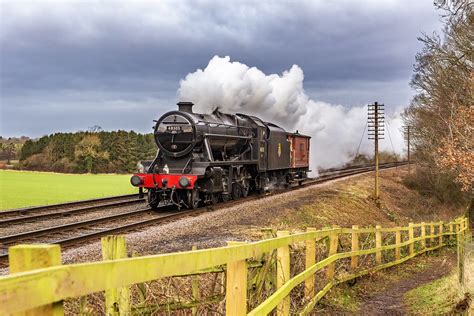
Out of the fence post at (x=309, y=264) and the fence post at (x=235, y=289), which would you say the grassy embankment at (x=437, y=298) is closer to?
the fence post at (x=309, y=264)

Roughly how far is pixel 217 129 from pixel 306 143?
13436 mm

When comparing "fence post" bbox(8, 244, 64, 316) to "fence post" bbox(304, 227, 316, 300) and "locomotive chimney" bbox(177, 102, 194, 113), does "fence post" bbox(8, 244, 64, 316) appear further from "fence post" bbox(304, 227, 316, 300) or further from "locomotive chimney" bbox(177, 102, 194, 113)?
"locomotive chimney" bbox(177, 102, 194, 113)

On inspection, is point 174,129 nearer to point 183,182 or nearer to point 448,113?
point 183,182

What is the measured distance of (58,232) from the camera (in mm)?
12633

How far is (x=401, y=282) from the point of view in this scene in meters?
11.1

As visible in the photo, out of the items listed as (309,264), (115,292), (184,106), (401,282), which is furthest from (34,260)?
(184,106)

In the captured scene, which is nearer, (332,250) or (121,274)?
(121,274)

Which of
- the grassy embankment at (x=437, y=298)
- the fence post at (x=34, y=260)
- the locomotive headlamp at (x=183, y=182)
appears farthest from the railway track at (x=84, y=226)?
the fence post at (x=34, y=260)

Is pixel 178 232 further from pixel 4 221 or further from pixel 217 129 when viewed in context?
pixel 217 129

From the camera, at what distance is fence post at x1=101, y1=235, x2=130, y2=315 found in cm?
401

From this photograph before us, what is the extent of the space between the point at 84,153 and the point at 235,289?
62937mm

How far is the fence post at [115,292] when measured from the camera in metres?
4.01

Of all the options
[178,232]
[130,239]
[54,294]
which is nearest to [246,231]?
[178,232]

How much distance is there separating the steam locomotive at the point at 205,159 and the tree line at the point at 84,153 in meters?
45.1
